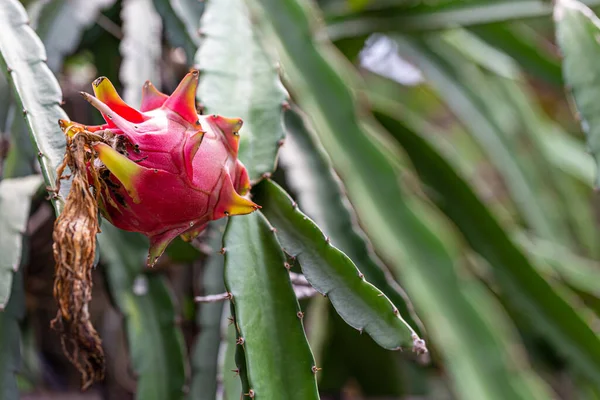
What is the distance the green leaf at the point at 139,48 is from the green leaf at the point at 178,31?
0.05 m

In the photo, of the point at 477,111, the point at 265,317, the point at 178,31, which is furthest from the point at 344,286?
the point at 477,111

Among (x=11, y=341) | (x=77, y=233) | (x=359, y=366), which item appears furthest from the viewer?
(x=359, y=366)

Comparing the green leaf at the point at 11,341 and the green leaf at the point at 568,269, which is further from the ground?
the green leaf at the point at 11,341

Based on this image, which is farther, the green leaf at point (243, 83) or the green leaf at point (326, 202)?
the green leaf at point (326, 202)

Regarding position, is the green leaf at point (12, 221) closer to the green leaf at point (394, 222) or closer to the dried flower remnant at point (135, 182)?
the dried flower remnant at point (135, 182)

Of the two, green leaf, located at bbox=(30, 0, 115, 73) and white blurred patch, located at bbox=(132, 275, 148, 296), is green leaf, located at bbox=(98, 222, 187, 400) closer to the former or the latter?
white blurred patch, located at bbox=(132, 275, 148, 296)

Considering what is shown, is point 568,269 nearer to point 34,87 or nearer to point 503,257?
point 503,257

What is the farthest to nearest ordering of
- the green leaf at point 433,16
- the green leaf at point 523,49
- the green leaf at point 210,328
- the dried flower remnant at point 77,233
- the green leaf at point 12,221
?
1. the green leaf at point 523,49
2. the green leaf at point 433,16
3. the green leaf at point 210,328
4. the green leaf at point 12,221
5. the dried flower remnant at point 77,233

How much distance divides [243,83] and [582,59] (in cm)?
49

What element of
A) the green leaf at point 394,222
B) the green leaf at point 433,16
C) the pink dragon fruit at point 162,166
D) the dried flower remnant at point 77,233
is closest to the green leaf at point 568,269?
the green leaf at point 394,222

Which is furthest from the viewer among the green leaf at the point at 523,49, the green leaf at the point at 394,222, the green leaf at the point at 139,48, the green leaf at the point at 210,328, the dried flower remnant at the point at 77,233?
the green leaf at the point at 523,49

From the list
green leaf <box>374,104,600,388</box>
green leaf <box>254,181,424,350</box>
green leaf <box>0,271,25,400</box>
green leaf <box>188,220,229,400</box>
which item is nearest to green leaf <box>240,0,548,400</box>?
green leaf <box>374,104,600,388</box>

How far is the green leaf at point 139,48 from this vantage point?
87cm

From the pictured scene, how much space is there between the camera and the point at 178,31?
90cm
